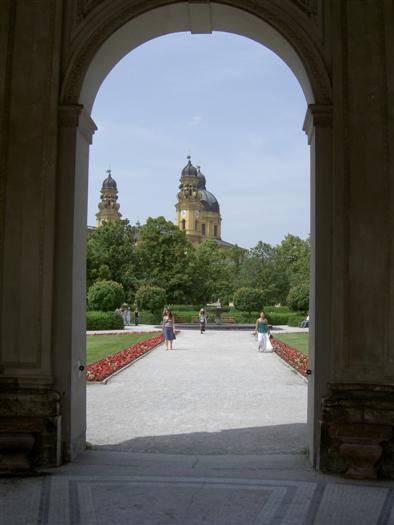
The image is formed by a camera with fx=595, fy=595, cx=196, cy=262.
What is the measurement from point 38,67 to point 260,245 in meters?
55.7

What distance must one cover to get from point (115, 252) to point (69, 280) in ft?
178

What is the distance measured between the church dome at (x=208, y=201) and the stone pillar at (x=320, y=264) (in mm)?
116045

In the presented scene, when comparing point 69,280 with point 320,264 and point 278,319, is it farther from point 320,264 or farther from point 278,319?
point 278,319

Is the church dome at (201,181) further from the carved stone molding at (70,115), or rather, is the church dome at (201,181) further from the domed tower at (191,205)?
the carved stone molding at (70,115)

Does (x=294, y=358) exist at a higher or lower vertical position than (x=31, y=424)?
lower

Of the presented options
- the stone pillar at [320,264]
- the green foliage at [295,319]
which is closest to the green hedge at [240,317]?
the green foliage at [295,319]

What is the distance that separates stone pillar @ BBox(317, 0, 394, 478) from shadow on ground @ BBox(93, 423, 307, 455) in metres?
1.62

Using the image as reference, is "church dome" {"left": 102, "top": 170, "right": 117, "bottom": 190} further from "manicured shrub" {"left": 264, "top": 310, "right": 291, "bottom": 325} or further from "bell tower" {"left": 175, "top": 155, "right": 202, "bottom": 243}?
"manicured shrub" {"left": 264, "top": 310, "right": 291, "bottom": 325}

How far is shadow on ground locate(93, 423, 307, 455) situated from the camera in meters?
7.96

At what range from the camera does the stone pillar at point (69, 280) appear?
21.7ft

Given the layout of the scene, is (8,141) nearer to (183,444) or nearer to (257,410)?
(183,444)

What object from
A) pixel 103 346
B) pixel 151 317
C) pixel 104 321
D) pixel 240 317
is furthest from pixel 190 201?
pixel 103 346

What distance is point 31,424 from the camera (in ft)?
20.7

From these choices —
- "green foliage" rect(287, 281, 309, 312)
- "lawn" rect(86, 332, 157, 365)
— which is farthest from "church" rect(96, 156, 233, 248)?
"lawn" rect(86, 332, 157, 365)
